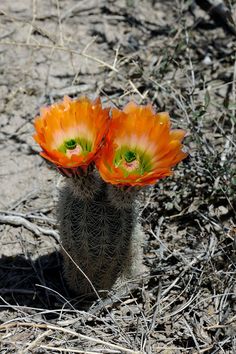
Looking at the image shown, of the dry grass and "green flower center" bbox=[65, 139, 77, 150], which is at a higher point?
"green flower center" bbox=[65, 139, 77, 150]

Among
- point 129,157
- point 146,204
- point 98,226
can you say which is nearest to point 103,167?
point 129,157

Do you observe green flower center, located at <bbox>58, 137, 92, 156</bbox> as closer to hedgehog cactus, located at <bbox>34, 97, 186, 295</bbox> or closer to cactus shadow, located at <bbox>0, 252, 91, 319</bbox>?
hedgehog cactus, located at <bbox>34, 97, 186, 295</bbox>

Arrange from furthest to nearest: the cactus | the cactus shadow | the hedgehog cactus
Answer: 1. the cactus shadow
2. the cactus
3. the hedgehog cactus

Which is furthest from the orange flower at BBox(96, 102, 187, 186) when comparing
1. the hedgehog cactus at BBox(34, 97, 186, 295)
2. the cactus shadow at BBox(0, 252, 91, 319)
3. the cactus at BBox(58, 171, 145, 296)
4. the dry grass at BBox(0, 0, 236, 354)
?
the cactus shadow at BBox(0, 252, 91, 319)

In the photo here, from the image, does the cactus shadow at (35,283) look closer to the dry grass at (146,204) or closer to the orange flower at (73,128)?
the dry grass at (146,204)

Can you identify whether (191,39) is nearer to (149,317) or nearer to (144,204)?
(144,204)

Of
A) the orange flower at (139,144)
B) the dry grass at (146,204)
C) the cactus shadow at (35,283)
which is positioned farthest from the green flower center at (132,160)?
the cactus shadow at (35,283)

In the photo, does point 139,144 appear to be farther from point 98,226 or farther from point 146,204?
point 146,204

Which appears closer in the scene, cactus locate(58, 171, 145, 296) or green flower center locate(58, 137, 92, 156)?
green flower center locate(58, 137, 92, 156)
